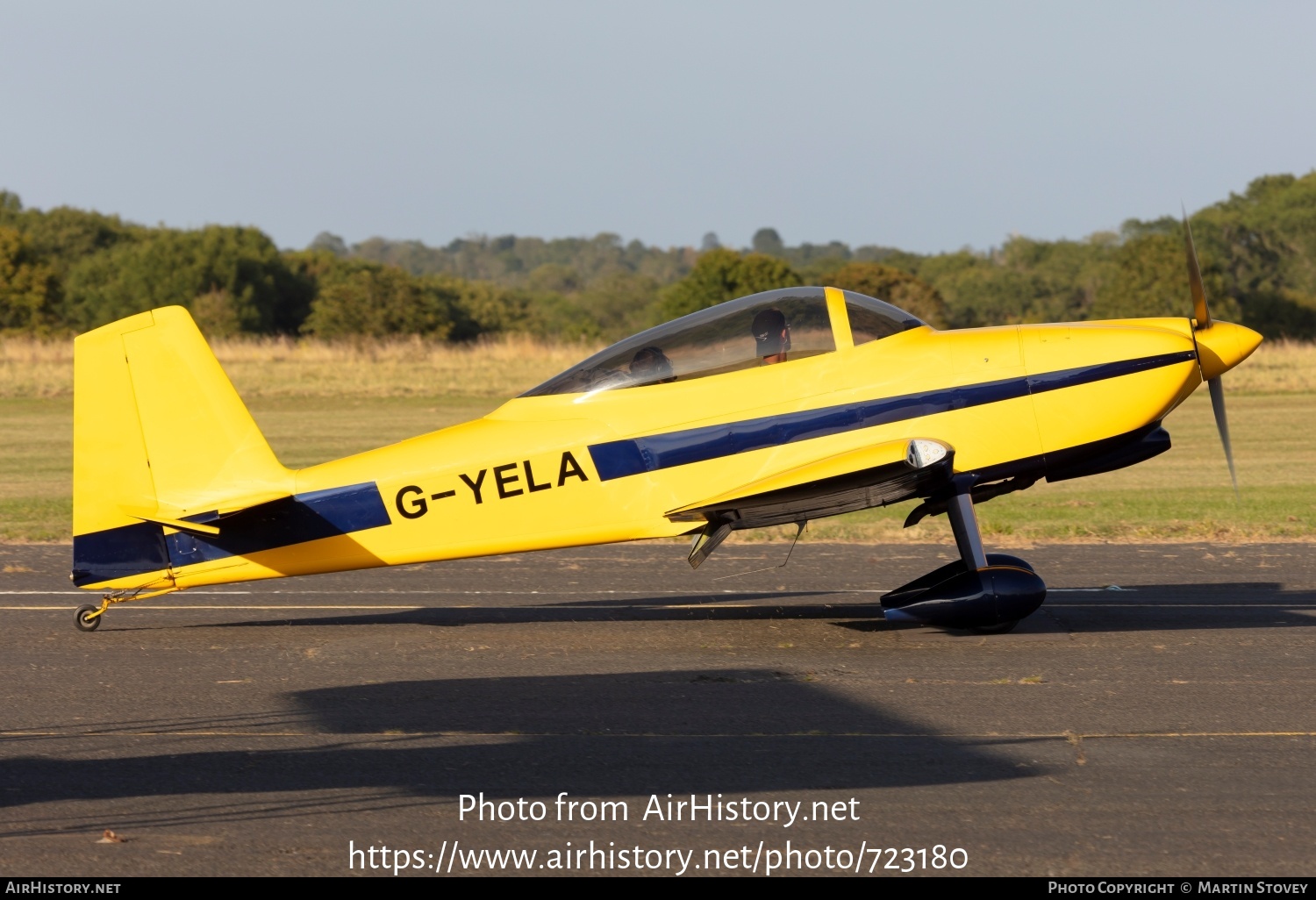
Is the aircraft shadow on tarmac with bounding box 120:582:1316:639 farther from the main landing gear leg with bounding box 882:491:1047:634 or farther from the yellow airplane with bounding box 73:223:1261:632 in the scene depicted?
the yellow airplane with bounding box 73:223:1261:632

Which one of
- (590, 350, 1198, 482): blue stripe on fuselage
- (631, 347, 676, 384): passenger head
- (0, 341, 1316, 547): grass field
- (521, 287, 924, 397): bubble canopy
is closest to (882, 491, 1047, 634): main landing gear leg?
(590, 350, 1198, 482): blue stripe on fuselage

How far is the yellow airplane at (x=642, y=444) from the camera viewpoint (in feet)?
30.0

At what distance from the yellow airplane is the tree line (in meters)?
43.0

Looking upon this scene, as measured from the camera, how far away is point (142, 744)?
21.4ft

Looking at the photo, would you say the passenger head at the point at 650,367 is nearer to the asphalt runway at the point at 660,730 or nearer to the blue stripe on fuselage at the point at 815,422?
the blue stripe on fuselage at the point at 815,422

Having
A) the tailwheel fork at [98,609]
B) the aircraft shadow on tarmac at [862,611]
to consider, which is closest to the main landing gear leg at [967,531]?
the aircraft shadow on tarmac at [862,611]

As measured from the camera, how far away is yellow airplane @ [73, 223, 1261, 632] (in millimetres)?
9148

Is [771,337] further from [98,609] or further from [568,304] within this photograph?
[568,304]

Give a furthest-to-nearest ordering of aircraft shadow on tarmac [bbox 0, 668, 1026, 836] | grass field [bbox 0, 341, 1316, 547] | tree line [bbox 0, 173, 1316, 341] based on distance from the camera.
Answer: tree line [bbox 0, 173, 1316, 341]
grass field [bbox 0, 341, 1316, 547]
aircraft shadow on tarmac [bbox 0, 668, 1026, 836]

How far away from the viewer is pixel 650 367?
9336mm

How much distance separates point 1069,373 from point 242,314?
61.9 meters

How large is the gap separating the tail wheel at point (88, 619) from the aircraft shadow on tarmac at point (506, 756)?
2578mm

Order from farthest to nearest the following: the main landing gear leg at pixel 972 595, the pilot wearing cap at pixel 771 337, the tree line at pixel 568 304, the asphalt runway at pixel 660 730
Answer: the tree line at pixel 568 304 < the pilot wearing cap at pixel 771 337 < the main landing gear leg at pixel 972 595 < the asphalt runway at pixel 660 730

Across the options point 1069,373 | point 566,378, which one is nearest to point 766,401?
point 566,378
